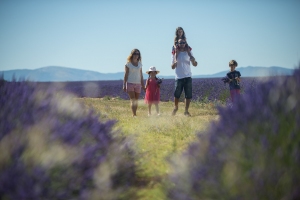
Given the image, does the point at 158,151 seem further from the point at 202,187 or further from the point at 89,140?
the point at 202,187

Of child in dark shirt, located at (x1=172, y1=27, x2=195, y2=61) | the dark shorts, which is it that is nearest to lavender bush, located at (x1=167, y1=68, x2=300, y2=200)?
the dark shorts

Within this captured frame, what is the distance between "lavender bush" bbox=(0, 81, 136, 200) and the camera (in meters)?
2.34

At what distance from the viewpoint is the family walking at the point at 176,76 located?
8828mm

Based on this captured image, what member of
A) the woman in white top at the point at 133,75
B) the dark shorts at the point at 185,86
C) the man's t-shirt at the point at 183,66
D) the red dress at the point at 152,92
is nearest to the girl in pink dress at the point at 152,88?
the red dress at the point at 152,92

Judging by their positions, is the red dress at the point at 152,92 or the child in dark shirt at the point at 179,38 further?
the red dress at the point at 152,92

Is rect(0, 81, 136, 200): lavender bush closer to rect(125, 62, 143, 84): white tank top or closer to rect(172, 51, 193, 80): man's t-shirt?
rect(172, 51, 193, 80): man's t-shirt

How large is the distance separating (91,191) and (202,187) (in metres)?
0.83

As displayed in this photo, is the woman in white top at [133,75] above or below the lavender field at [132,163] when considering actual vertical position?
above

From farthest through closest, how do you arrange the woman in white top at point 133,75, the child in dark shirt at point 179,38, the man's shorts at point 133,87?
the man's shorts at point 133,87 < the woman in white top at point 133,75 < the child in dark shirt at point 179,38

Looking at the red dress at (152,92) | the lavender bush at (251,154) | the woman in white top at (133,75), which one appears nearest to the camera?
the lavender bush at (251,154)

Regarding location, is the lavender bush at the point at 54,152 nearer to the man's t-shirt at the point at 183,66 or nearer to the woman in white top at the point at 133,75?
the man's t-shirt at the point at 183,66

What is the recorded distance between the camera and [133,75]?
935 cm

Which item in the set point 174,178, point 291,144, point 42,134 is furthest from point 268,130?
point 42,134

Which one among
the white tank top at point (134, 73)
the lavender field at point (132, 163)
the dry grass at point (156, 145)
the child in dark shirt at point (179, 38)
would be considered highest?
the child in dark shirt at point (179, 38)
